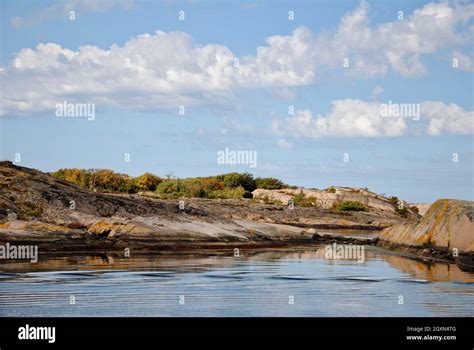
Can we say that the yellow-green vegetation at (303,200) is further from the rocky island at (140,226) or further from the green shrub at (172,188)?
the rocky island at (140,226)

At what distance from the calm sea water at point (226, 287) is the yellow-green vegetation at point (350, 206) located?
170 ft

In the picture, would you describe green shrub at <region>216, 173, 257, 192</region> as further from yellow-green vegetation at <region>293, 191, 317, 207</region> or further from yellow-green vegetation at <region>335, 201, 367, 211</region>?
yellow-green vegetation at <region>335, 201, 367, 211</region>

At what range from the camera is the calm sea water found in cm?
1855

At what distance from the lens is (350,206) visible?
83625 mm

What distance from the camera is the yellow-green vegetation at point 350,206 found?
8344 cm

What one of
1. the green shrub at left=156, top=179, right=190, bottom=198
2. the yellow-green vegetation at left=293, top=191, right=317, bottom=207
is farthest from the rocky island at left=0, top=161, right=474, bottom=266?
the yellow-green vegetation at left=293, top=191, right=317, bottom=207

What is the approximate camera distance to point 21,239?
3128cm

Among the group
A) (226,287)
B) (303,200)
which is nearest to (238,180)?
(303,200)

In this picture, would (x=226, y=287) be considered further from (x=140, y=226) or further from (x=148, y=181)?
(x=148, y=181)

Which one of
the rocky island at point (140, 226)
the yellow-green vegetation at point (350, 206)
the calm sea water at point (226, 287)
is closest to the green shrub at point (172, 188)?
the yellow-green vegetation at point (350, 206)

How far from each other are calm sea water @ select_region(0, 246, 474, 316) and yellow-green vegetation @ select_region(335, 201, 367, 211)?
51903 mm

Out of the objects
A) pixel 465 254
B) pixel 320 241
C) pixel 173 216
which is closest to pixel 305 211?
pixel 320 241

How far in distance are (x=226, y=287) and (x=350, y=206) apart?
6239cm
